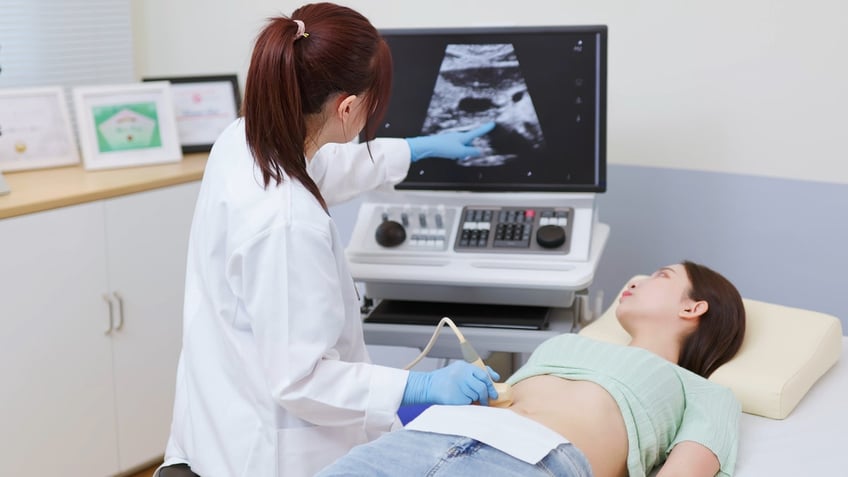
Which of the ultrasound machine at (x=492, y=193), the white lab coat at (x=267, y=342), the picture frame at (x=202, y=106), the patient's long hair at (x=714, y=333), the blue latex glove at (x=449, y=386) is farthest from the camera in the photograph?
the picture frame at (x=202, y=106)

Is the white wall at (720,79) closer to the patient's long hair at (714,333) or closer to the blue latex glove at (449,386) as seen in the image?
the patient's long hair at (714,333)

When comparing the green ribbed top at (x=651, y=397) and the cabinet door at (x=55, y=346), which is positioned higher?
the green ribbed top at (x=651, y=397)

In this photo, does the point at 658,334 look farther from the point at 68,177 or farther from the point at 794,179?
the point at 68,177

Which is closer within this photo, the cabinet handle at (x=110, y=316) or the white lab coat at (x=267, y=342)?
the white lab coat at (x=267, y=342)

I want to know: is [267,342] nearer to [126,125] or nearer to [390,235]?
[390,235]

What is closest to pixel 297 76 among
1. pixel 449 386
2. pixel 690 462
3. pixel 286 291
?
pixel 286 291

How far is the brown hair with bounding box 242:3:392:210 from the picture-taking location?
1.47m

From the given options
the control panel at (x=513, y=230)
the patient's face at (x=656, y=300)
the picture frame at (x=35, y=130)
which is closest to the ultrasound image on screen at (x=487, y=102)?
the control panel at (x=513, y=230)

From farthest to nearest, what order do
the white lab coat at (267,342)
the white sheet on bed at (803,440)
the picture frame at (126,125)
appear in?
the picture frame at (126,125) → the white sheet on bed at (803,440) → the white lab coat at (267,342)

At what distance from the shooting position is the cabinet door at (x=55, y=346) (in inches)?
95.1

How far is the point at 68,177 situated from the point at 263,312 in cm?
143

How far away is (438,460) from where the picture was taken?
4.91ft

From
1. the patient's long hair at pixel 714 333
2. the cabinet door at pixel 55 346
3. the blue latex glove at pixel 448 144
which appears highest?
the blue latex glove at pixel 448 144

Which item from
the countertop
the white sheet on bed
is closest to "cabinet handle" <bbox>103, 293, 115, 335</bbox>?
the countertop
